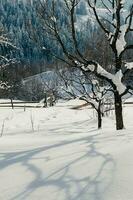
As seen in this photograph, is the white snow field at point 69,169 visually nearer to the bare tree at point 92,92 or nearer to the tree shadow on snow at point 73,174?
the tree shadow on snow at point 73,174

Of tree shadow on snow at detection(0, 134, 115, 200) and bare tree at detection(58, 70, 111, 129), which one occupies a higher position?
bare tree at detection(58, 70, 111, 129)

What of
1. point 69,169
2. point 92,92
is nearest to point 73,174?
point 69,169

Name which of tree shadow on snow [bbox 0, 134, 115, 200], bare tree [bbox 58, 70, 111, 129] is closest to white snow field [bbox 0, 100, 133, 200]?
tree shadow on snow [bbox 0, 134, 115, 200]

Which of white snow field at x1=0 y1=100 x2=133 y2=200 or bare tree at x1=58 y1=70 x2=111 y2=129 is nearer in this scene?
white snow field at x1=0 y1=100 x2=133 y2=200

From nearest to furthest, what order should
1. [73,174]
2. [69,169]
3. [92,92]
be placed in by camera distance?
[73,174]
[69,169]
[92,92]

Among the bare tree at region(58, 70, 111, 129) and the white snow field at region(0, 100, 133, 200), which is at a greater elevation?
the bare tree at region(58, 70, 111, 129)

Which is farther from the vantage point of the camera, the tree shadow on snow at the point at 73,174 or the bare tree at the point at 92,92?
the bare tree at the point at 92,92

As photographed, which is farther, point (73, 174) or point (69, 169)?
point (69, 169)

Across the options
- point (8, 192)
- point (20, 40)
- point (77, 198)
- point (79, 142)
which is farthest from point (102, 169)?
point (20, 40)

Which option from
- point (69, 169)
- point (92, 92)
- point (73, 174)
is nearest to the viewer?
point (73, 174)

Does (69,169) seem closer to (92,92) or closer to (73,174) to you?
(73,174)

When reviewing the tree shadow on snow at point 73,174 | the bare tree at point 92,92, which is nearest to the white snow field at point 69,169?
the tree shadow on snow at point 73,174

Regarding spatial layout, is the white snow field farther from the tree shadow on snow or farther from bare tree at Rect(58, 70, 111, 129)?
bare tree at Rect(58, 70, 111, 129)

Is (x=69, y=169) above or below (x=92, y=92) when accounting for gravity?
below
